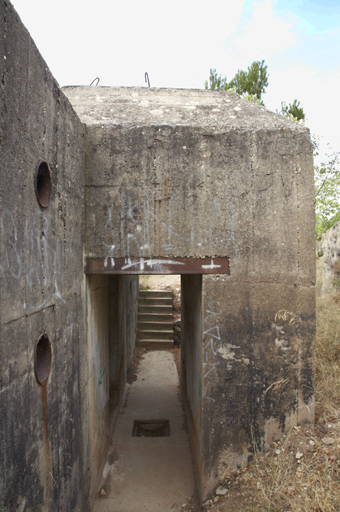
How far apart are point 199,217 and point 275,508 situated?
2.64m

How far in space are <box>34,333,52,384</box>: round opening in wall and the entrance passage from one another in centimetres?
221

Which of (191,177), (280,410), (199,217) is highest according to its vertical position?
(191,177)

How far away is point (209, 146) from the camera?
340 centimetres

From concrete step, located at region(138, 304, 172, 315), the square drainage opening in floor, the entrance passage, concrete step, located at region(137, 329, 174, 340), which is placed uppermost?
concrete step, located at region(138, 304, 172, 315)

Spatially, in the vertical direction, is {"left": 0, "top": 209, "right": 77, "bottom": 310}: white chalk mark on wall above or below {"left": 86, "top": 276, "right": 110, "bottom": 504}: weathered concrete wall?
above

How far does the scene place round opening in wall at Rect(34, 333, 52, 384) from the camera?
239 cm

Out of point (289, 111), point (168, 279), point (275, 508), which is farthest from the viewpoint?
point (168, 279)

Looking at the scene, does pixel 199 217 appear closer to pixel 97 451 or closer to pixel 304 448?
pixel 304 448

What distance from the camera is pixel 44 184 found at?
2.52 m

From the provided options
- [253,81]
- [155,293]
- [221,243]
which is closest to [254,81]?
[253,81]

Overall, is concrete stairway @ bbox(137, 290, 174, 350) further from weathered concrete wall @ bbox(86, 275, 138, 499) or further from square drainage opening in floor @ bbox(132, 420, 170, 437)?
square drainage opening in floor @ bbox(132, 420, 170, 437)

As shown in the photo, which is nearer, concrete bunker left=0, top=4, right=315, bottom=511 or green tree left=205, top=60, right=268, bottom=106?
concrete bunker left=0, top=4, right=315, bottom=511

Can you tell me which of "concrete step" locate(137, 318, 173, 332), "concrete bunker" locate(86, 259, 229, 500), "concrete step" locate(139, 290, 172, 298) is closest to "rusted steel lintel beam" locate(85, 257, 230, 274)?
"concrete bunker" locate(86, 259, 229, 500)

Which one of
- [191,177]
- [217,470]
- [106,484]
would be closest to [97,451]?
[106,484]
